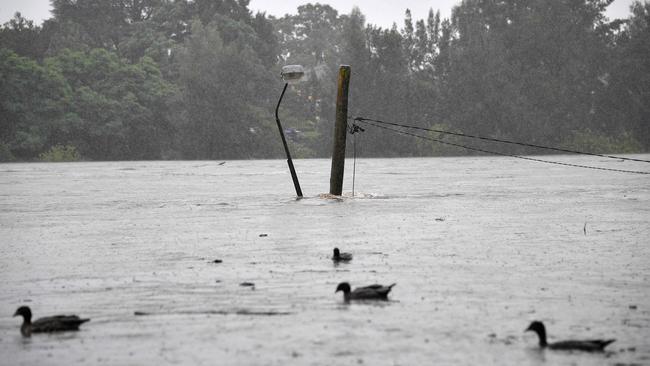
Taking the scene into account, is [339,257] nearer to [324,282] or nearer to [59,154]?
[324,282]

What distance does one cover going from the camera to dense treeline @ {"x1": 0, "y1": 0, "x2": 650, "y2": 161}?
232 ft

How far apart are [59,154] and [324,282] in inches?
2418

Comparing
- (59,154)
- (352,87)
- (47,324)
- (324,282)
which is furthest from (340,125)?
(352,87)

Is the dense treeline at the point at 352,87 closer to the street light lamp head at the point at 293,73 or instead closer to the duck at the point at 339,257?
the street light lamp head at the point at 293,73

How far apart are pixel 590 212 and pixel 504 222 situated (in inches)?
122

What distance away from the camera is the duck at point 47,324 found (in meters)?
7.58

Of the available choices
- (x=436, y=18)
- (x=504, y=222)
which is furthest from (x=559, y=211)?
(x=436, y=18)

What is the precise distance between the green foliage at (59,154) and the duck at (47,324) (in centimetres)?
6264

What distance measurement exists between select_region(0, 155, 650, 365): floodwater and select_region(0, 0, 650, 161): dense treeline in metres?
50.7

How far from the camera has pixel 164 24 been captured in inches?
3423

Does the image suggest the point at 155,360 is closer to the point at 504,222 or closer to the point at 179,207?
the point at 504,222

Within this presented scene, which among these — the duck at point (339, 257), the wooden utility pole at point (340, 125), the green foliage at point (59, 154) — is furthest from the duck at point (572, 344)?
the green foliage at point (59, 154)

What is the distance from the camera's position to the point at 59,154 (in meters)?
68.3

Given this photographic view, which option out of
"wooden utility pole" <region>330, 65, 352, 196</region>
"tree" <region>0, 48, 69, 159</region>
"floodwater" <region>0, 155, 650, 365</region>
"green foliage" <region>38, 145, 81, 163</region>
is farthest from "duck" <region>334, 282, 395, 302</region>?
"green foliage" <region>38, 145, 81, 163</region>
